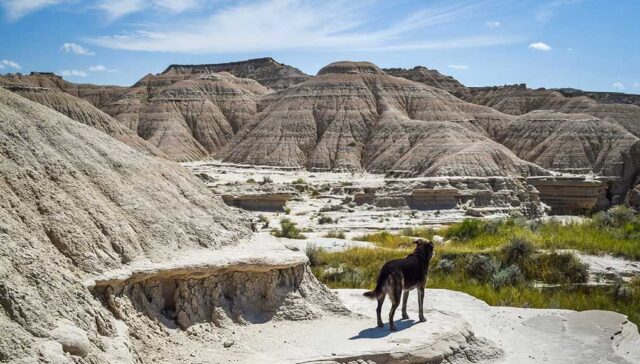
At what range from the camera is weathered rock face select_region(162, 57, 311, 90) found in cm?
12925

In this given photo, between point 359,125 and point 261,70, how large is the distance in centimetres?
6548

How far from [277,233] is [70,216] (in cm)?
1727

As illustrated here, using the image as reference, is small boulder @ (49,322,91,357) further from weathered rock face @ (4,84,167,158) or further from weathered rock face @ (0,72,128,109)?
weathered rock face @ (0,72,128,109)

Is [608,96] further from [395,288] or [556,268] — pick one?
[395,288]

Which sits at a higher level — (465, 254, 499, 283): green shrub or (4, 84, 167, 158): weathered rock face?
(4, 84, 167, 158): weathered rock face

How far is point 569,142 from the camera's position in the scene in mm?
69500

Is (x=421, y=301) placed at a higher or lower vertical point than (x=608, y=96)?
lower

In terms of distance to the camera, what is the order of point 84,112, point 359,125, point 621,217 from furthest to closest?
point 359,125, point 84,112, point 621,217

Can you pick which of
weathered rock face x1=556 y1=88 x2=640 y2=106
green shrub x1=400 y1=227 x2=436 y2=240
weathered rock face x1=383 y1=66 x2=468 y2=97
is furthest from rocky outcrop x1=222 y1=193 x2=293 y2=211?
weathered rock face x1=556 y1=88 x2=640 y2=106

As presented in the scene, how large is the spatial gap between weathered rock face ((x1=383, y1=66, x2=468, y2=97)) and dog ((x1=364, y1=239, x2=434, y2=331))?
99402mm

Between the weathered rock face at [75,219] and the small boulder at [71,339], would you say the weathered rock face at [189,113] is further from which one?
A: the small boulder at [71,339]

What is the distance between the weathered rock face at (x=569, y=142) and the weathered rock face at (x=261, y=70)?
5673cm

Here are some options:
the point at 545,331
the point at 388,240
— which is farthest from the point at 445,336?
the point at 388,240

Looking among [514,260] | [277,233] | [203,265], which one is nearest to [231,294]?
[203,265]
